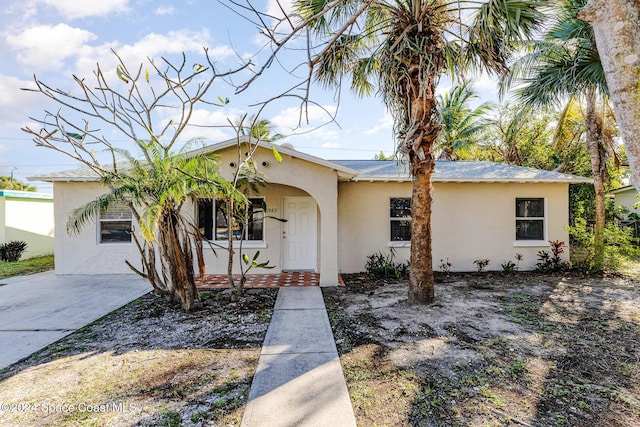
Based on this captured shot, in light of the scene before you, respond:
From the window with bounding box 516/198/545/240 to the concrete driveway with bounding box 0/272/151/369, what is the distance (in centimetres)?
1165

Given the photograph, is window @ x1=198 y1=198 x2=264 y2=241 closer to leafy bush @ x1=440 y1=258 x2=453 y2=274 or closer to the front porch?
the front porch

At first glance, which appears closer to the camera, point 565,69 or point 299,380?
point 299,380

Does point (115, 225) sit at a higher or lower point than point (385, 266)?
higher

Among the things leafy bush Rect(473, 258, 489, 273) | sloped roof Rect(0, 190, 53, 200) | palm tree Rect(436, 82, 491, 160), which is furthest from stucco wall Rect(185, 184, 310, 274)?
palm tree Rect(436, 82, 491, 160)

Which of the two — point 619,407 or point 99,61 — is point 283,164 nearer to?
point 99,61

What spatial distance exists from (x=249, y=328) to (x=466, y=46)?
7.00m

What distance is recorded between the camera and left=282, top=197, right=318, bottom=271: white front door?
10.2 meters

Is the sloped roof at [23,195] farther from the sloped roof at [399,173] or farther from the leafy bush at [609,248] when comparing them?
the leafy bush at [609,248]

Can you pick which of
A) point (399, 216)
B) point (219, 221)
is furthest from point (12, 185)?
point (399, 216)

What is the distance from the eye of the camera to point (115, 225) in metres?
9.78

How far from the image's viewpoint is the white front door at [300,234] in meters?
10.2

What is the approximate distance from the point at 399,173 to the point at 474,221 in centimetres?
340

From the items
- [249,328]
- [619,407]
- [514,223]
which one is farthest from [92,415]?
[514,223]

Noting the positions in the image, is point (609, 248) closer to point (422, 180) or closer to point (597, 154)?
point (597, 154)
